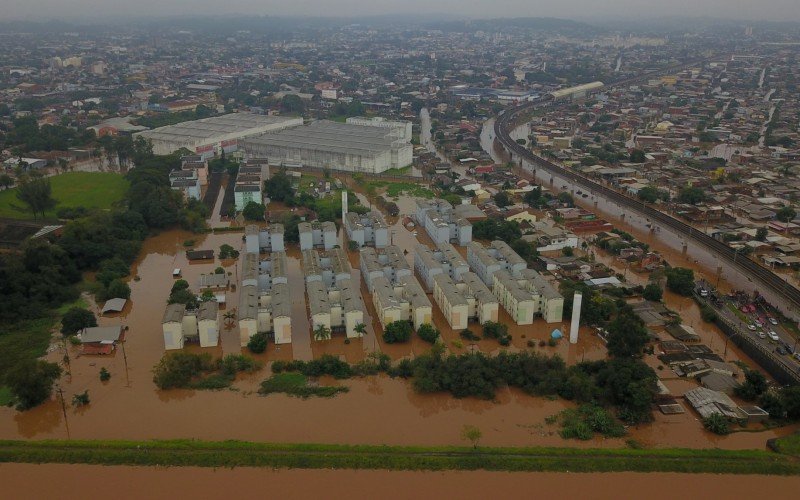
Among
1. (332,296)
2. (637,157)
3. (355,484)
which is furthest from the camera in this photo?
(637,157)

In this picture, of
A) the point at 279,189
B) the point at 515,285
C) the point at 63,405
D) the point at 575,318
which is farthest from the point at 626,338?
the point at 279,189

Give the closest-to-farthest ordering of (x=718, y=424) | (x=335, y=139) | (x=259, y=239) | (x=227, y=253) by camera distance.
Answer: (x=718, y=424)
(x=227, y=253)
(x=259, y=239)
(x=335, y=139)

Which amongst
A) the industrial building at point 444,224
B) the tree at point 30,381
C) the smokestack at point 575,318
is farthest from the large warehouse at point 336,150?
the tree at point 30,381

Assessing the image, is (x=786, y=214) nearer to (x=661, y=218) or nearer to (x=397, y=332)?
(x=661, y=218)

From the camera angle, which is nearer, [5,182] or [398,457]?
[398,457]

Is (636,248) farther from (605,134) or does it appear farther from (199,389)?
(605,134)

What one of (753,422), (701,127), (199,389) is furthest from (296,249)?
(701,127)
